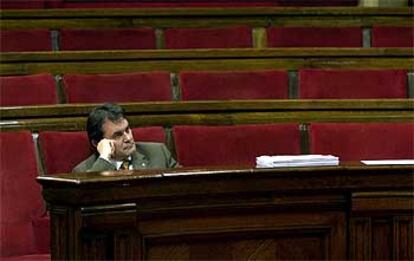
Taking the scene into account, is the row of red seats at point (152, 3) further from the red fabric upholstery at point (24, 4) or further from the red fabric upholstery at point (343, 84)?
the red fabric upholstery at point (343, 84)

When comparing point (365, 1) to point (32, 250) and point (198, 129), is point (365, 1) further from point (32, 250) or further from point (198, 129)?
point (32, 250)

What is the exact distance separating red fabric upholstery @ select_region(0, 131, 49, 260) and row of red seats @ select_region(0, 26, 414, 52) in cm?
36

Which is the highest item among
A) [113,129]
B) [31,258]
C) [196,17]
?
[196,17]

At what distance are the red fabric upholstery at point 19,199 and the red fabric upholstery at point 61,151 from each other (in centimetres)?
2

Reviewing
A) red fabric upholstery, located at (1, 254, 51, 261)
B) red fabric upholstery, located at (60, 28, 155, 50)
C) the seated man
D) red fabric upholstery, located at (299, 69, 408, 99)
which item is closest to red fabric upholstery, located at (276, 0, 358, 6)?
red fabric upholstery, located at (60, 28, 155, 50)

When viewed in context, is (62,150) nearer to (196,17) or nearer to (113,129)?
(113,129)

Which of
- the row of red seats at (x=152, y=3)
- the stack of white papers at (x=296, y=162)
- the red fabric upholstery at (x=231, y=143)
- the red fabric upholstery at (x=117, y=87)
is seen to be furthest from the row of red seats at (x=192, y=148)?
the row of red seats at (x=152, y=3)

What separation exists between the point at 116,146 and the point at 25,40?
0.40m

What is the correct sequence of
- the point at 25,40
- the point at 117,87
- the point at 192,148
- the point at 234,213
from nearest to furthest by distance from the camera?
the point at 234,213 < the point at 192,148 < the point at 117,87 < the point at 25,40

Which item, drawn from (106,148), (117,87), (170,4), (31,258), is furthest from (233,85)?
(170,4)

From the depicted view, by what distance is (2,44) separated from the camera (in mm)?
1083

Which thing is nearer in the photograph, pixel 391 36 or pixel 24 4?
pixel 391 36

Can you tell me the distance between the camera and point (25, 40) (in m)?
1.10

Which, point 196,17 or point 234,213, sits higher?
point 196,17
